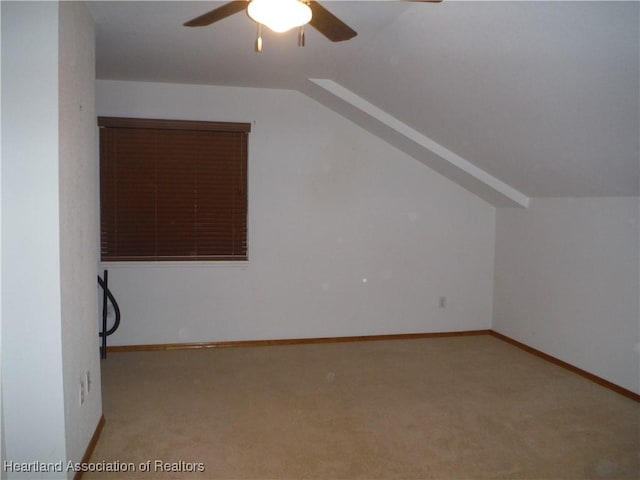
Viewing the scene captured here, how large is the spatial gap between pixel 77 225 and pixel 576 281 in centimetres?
381

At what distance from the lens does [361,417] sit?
10.2 ft

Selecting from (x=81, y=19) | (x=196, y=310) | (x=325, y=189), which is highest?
(x=81, y=19)

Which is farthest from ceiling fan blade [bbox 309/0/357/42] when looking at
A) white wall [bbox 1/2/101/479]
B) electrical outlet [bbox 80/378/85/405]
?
electrical outlet [bbox 80/378/85/405]

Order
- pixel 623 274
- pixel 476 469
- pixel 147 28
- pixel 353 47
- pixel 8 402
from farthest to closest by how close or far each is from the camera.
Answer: pixel 623 274 < pixel 353 47 < pixel 147 28 < pixel 476 469 < pixel 8 402

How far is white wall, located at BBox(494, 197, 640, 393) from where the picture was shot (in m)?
3.51

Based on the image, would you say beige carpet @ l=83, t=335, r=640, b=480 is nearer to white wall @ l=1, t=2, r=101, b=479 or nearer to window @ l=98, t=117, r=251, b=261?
white wall @ l=1, t=2, r=101, b=479

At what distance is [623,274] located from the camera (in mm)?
3547

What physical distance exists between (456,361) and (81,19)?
385 centimetres

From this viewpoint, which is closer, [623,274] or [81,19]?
[81,19]

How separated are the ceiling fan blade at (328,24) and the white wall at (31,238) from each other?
117 centimetres

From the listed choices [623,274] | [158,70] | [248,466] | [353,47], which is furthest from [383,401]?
[158,70]

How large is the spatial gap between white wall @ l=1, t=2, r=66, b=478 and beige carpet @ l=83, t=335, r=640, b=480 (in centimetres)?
49

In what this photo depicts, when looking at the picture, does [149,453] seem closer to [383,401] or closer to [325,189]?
[383,401]

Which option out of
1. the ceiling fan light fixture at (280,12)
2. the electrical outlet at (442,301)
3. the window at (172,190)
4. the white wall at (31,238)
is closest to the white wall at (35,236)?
the white wall at (31,238)
